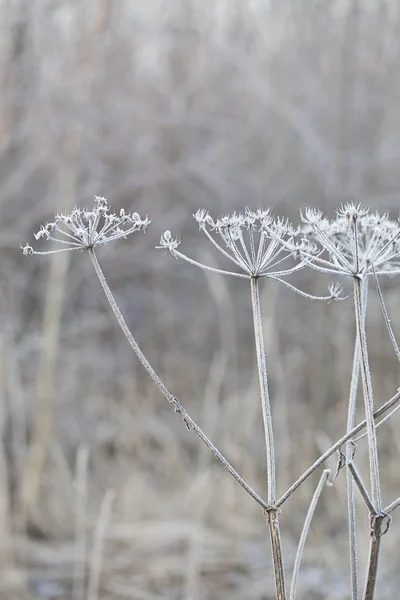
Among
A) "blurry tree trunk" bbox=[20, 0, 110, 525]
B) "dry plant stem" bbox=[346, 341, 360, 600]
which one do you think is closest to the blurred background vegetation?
"blurry tree trunk" bbox=[20, 0, 110, 525]

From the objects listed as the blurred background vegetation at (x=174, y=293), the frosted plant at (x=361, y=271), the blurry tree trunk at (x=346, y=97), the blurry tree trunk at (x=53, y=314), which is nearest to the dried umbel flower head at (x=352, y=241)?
the frosted plant at (x=361, y=271)

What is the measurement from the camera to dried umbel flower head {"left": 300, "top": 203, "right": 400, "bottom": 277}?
41 cm

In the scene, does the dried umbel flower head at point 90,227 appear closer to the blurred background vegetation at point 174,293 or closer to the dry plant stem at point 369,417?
the dry plant stem at point 369,417

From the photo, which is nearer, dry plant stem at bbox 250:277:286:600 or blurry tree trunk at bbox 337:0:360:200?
dry plant stem at bbox 250:277:286:600

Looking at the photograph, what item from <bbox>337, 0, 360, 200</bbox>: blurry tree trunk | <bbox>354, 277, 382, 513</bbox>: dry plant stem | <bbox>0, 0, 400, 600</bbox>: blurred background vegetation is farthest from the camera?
<bbox>337, 0, 360, 200</bbox>: blurry tree trunk

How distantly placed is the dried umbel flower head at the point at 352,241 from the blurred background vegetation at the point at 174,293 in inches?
61.4

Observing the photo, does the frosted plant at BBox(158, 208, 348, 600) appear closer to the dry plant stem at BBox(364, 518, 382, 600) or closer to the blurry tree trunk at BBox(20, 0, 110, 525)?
the dry plant stem at BBox(364, 518, 382, 600)

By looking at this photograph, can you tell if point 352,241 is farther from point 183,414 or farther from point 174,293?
point 174,293

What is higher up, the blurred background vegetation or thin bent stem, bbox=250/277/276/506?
the blurred background vegetation

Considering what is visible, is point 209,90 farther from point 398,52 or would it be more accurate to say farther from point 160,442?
point 160,442

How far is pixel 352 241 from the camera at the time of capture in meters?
0.43

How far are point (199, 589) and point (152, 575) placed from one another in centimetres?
16

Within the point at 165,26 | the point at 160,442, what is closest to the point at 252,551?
the point at 160,442

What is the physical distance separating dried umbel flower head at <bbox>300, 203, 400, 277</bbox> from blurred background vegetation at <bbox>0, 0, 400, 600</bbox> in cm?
156
